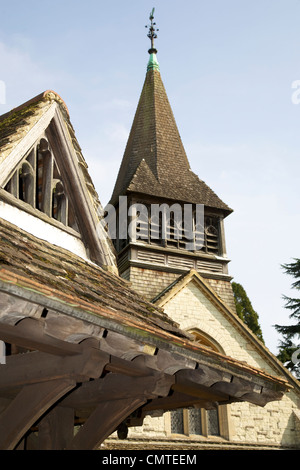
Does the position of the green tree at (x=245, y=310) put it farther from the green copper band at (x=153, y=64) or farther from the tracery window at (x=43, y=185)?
the tracery window at (x=43, y=185)

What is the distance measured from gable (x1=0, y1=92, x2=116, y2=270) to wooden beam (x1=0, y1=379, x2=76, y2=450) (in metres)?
2.36

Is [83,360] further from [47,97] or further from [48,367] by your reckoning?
[47,97]

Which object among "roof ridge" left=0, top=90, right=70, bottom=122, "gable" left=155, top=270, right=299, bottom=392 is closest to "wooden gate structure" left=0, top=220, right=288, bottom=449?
"roof ridge" left=0, top=90, right=70, bottom=122

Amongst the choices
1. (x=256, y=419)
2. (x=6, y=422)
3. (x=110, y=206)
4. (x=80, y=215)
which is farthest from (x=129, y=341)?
(x=110, y=206)

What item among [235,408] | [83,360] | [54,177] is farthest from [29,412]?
[235,408]

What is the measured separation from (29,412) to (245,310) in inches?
1133

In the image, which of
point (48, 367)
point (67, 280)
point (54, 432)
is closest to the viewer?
point (48, 367)

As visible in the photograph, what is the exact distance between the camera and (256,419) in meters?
18.6

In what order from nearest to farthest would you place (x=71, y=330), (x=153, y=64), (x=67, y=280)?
(x=71, y=330) → (x=67, y=280) → (x=153, y=64)

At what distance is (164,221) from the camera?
77.2 ft

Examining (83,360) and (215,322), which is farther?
(215,322)

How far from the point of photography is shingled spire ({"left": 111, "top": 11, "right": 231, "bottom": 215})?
24.5m

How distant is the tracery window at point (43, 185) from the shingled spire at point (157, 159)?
1632 centimetres
